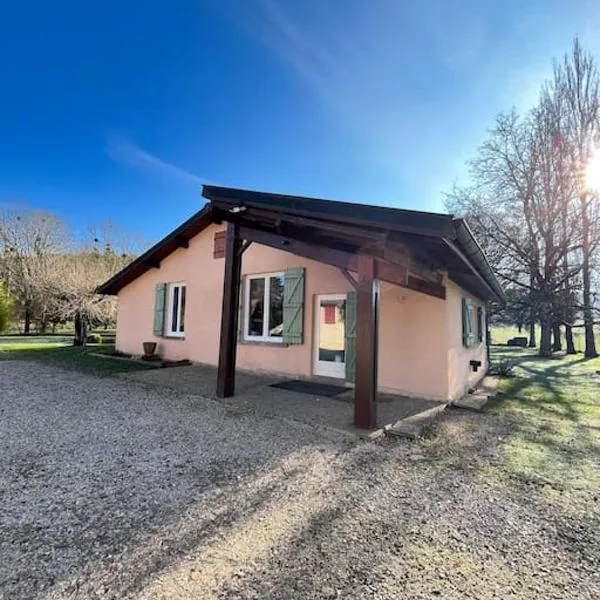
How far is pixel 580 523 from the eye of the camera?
2506 mm

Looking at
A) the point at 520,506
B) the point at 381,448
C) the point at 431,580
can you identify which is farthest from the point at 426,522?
the point at 381,448

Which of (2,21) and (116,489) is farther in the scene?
(2,21)

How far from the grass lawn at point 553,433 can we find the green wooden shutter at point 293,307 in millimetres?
3768

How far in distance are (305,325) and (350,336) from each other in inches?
44.3

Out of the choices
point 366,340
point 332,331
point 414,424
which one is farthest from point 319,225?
point 332,331

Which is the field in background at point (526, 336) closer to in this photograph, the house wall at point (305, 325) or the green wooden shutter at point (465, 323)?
the house wall at point (305, 325)

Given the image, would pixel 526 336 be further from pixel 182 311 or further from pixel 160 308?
pixel 160 308

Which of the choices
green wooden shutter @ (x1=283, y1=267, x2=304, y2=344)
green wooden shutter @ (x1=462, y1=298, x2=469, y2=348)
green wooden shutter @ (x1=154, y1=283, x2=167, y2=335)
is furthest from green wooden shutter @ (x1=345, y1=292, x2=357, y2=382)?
green wooden shutter @ (x1=154, y1=283, x2=167, y2=335)

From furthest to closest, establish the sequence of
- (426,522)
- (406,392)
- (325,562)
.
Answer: (406,392)
(426,522)
(325,562)

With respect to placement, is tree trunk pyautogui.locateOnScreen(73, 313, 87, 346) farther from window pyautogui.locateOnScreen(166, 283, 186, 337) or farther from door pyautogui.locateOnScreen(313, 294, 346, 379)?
door pyautogui.locateOnScreen(313, 294, 346, 379)

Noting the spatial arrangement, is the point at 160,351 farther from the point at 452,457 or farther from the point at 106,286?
the point at 452,457

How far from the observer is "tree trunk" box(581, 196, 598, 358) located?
1514 centimetres

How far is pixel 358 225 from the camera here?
4301 mm

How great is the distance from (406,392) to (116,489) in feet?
15.9
